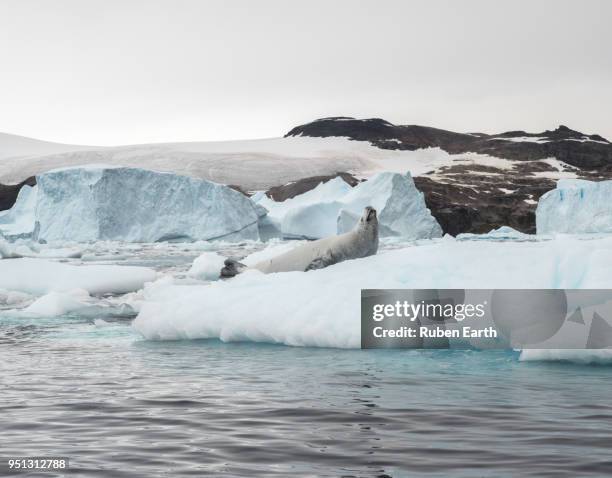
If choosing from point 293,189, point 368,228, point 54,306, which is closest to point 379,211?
point 368,228

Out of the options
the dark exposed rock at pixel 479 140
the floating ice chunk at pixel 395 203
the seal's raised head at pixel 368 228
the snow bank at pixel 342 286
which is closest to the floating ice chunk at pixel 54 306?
the snow bank at pixel 342 286

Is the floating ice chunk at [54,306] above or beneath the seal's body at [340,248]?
beneath

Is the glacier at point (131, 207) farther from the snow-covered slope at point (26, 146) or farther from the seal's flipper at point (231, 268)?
the snow-covered slope at point (26, 146)

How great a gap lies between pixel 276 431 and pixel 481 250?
542 cm

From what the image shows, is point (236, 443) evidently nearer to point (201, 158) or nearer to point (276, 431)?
point (276, 431)

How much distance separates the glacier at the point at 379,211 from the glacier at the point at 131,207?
129 inches

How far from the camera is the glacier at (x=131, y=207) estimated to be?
4366 centimetres

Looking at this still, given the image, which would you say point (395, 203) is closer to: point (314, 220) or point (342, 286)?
point (314, 220)

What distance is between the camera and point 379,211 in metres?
47.9

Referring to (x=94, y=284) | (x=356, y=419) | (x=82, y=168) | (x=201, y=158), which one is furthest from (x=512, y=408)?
(x=201, y=158)

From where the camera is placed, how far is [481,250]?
10328 mm

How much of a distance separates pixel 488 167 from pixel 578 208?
234 feet

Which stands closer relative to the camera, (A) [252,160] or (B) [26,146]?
(A) [252,160]

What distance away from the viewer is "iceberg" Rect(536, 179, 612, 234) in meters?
49.8
